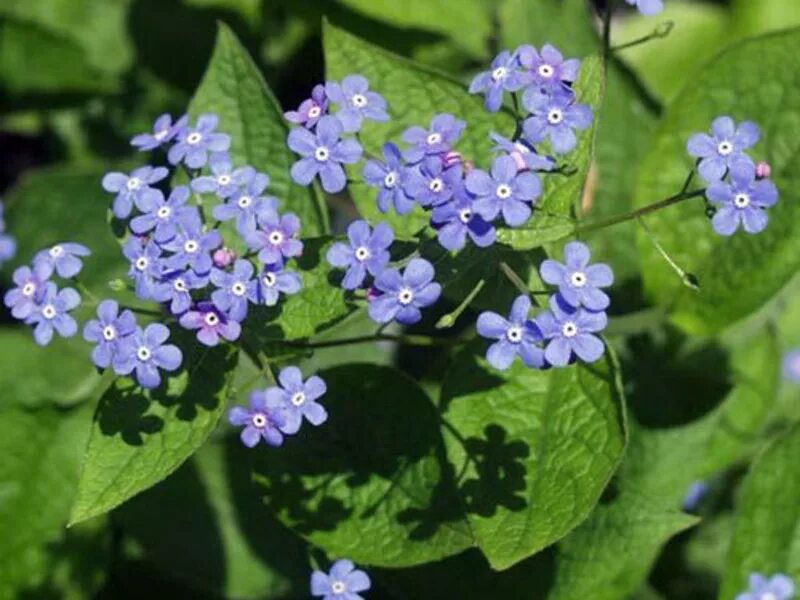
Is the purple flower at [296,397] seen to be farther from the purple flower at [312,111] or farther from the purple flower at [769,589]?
the purple flower at [769,589]

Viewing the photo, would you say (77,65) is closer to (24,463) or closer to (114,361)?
(24,463)

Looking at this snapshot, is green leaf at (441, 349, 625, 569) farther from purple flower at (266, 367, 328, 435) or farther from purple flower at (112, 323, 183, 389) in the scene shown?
purple flower at (112, 323, 183, 389)

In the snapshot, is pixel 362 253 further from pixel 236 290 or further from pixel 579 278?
pixel 579 278

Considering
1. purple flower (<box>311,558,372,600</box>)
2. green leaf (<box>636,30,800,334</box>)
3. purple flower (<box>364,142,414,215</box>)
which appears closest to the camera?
purple flower (<box>364,142,414,215</box>)

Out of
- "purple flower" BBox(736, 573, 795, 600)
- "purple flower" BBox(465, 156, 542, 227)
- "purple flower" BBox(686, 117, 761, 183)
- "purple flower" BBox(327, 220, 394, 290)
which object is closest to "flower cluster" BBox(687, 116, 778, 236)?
"purple flower" BBox(686, 117, 761, 183)

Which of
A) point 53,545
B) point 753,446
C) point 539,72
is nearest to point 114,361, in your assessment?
point 539,72

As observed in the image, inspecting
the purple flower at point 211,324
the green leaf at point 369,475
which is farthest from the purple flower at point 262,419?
the green leaf at point 369,475
